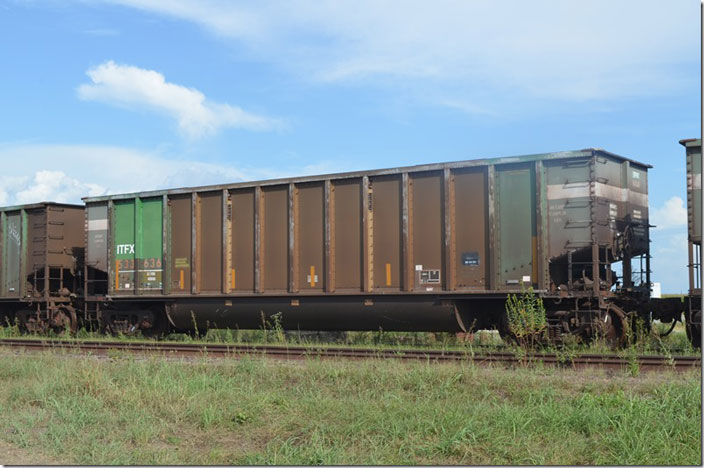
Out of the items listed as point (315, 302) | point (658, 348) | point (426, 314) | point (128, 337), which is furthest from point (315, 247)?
point (658, 348)

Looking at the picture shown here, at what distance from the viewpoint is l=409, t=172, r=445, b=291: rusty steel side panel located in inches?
580

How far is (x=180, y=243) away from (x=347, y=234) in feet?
15.4

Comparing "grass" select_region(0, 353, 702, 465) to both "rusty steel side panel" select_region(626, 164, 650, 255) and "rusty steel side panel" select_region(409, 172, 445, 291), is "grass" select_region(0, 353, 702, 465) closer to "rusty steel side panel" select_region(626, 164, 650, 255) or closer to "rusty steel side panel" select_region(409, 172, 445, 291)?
"rusty steel side panel" select_region(409, 172, 445, 291)

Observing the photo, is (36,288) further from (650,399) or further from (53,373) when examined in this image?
(650,399)

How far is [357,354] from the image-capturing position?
13031 millimetres

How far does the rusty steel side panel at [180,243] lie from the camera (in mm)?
17688

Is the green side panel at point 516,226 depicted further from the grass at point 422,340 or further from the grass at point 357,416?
the grass at point 357,416

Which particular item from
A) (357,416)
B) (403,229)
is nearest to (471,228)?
(403,229)

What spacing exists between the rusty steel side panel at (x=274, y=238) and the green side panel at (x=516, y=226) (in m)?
4.90

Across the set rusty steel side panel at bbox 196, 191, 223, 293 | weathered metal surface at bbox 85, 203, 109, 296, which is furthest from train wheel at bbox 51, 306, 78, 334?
rusty steel side panel at bbox 196, 191, 223, 293

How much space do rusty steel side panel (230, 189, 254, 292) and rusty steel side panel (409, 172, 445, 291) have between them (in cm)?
404

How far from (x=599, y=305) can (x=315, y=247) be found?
19.9 ft

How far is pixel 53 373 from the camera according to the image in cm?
1054

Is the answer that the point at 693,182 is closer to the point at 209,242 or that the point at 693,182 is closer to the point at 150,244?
the point at 209,242
